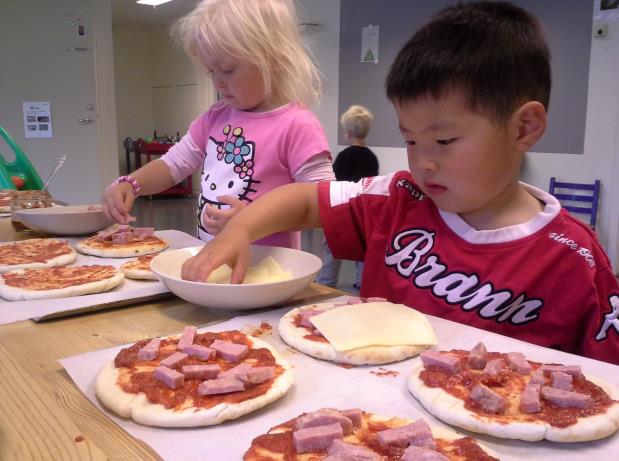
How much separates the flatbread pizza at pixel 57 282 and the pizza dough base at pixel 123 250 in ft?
0.47

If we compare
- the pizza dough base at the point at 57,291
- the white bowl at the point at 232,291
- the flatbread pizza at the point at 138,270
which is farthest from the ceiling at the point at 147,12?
the white bowl at the point at 232,291

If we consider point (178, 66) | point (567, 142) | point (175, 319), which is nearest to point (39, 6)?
point (178, 66)

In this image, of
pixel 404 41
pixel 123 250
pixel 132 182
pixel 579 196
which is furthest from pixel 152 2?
pixel 123 250

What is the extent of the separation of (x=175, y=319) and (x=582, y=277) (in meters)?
0.75

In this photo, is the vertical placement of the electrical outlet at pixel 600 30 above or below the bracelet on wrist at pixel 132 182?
above

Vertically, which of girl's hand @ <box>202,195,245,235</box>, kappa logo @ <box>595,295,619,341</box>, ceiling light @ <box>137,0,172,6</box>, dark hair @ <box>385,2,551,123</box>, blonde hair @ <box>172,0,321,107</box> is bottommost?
kappa logo @ <box>595,295,619,341</box>

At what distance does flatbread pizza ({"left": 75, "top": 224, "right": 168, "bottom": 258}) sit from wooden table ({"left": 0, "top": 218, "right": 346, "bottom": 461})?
434 mm

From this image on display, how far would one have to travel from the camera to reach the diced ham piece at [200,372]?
0.71 meters

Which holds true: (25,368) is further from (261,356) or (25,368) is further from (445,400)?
(445,400)

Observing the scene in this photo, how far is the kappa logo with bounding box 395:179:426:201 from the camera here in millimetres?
1244

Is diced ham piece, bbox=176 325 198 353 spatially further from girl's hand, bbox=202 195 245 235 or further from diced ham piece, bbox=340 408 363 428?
girl's hand, bbox=202 195 245 235

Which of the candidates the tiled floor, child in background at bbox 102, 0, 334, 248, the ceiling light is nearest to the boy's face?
child in background at bbox 102, 0, 334, 248

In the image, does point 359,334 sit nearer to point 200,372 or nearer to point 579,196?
point 200,372

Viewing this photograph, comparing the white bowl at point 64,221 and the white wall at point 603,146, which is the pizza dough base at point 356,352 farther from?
the white wall at point 603,146
